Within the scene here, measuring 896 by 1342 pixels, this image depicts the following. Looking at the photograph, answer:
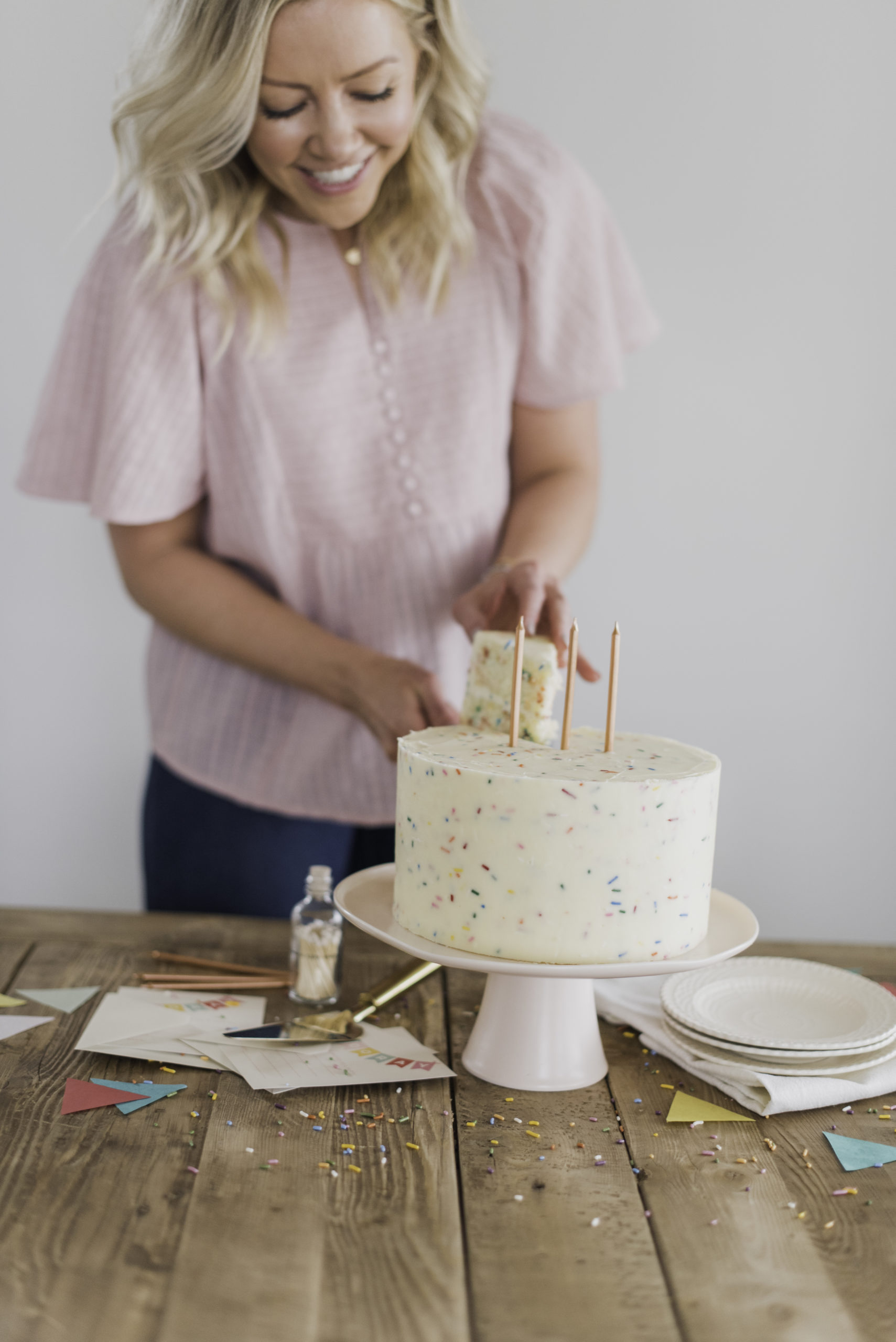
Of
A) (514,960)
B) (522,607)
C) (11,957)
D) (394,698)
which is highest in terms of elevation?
(522,607)

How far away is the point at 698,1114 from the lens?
102 cm

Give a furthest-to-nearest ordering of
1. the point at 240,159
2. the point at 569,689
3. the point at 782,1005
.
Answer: the point at 240,159 → the point at 782,1005 → the point at 569,689

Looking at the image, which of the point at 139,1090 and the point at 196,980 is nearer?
the point at 139,1090

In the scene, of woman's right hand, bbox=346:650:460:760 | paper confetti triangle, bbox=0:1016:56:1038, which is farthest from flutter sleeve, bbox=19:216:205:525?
paper confetti triangle, bbox=0:1016:56:1038

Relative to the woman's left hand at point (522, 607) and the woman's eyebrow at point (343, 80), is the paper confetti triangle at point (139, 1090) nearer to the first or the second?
the woman's left hand at point (522, 607)

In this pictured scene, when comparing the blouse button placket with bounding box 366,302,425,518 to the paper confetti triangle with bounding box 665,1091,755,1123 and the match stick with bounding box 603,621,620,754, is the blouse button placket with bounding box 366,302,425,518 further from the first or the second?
the paper confetti triangle with bounding box 665,1091,755,1123

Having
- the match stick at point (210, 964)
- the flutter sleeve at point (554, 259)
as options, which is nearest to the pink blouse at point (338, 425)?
the flutter sleeve at point (554, 259)

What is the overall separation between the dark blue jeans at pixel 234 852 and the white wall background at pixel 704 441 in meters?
0.80

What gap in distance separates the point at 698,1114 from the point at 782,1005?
192mm

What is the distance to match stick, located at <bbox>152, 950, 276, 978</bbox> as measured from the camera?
1279 mm

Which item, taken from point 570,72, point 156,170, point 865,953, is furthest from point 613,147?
point 865,953

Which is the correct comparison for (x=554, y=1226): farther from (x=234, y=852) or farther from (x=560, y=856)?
(x=234, y=852)

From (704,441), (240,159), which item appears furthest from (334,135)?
(704,441)

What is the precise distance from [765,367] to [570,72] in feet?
2.06
